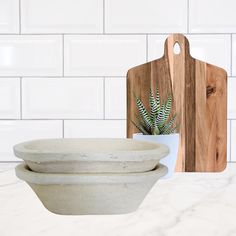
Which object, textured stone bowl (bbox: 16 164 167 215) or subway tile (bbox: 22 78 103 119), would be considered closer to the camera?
textured stone bowl (bbox: 16 164 167 215)

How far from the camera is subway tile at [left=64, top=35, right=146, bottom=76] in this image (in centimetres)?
109

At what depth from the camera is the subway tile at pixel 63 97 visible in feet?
3.59

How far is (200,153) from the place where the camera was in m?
0.99

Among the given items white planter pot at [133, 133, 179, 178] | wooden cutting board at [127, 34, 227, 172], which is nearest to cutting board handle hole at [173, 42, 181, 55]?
wooden cutting board at [127, 34, 227, 172]

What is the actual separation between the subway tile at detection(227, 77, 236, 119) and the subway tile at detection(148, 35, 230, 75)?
4 centimetres

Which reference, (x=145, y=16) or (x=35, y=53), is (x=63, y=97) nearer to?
(x=35, y=53)

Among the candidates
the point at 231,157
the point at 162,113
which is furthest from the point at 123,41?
the point at 231,157

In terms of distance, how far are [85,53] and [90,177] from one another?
0.67m

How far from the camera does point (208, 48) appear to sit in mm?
1086

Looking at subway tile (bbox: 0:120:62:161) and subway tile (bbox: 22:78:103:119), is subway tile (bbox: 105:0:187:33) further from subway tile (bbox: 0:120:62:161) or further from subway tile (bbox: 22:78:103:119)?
subway tile (bbox: 0:120:62:161)

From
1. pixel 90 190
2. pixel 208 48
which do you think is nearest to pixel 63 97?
pixel 208 48

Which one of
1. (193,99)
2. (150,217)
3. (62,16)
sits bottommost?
(150,217)

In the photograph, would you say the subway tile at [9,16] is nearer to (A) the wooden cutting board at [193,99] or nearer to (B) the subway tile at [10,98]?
(B) the subway tile at [10,98]

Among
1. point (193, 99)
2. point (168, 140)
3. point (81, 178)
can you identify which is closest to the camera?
point (81, 178)
